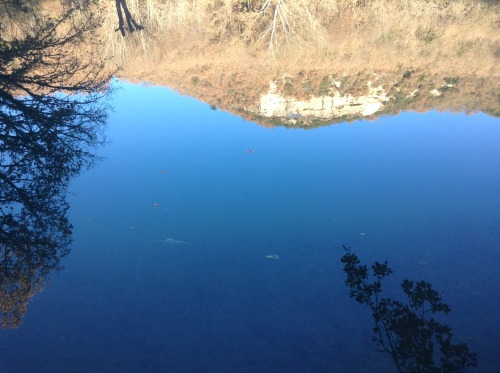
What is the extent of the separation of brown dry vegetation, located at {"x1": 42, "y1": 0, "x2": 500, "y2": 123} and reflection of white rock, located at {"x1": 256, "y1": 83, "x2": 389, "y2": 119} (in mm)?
304

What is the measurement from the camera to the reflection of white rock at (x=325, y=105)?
10.9 meters

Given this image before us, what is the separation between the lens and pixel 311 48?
1248 cm

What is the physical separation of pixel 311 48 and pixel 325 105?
2393mm

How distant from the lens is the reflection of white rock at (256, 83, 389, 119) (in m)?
10.9

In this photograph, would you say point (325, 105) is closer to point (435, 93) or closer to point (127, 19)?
point (435, 93)

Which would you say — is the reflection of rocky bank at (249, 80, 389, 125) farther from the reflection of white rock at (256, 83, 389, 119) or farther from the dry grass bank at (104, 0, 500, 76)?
the dry grass bank at (104, 0, 500, 76)

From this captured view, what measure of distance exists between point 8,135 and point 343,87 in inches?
329

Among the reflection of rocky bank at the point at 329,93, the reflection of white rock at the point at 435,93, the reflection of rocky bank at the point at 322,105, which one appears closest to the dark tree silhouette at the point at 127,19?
the reflection of rocky bank at the point at 329,93

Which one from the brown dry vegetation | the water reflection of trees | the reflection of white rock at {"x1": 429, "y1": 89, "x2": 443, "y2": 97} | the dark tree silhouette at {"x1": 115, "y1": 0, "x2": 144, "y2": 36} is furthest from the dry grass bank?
the water reflection of trees

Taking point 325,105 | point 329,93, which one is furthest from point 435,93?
point 325,105

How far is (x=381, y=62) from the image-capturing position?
11.9 metres

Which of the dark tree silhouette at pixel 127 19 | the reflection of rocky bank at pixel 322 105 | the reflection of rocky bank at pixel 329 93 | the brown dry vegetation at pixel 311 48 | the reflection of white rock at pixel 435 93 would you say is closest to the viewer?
the reflection of rocky bank at pixel 329 93

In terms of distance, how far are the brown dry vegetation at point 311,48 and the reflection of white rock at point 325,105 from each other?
12.0 inches

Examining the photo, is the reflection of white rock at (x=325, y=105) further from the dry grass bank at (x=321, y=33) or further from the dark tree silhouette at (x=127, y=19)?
the dark tree silhouette at (x=127, y=19)
